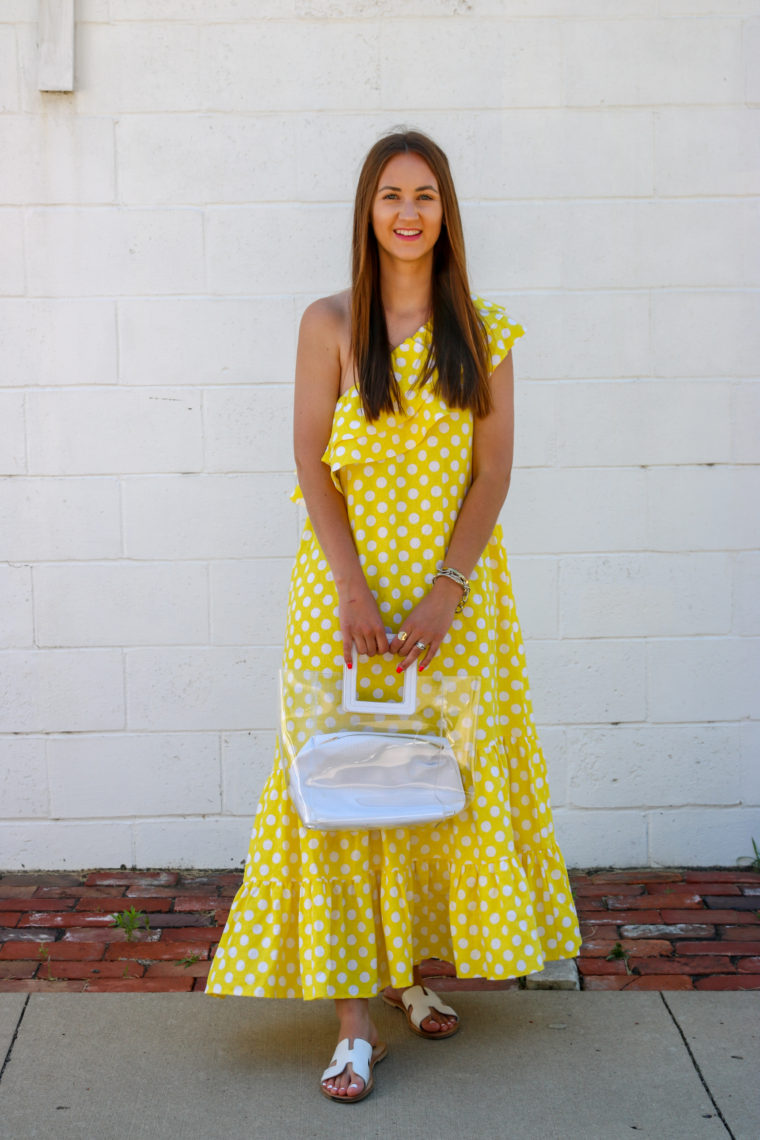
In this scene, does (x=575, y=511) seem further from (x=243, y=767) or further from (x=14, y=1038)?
(x=14, y=1038)

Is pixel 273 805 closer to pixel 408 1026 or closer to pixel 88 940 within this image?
pixel 408 1026

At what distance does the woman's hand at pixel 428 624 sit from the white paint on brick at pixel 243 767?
56.5 inches

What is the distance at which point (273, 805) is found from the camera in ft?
9.14

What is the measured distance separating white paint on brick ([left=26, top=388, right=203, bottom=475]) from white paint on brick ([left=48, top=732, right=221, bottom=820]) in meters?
0.86

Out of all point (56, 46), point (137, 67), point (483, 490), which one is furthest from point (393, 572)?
point (56, 46)

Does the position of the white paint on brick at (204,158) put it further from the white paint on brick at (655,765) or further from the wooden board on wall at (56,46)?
the white paint on brick at (655,765)

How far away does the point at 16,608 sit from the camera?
391cm

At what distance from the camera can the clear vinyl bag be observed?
2.53m

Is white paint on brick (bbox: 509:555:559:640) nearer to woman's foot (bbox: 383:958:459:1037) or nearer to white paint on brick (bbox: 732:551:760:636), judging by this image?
white paint on brick (bbox: 732:551:760:636)

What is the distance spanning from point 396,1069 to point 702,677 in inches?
67.9

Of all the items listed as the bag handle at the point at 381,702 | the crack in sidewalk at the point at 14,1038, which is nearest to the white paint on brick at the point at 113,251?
the bag handle at the point at 381,702

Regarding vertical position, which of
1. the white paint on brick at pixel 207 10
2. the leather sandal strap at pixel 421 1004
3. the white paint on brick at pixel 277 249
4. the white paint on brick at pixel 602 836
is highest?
the white paint on brick at pixel 207 10

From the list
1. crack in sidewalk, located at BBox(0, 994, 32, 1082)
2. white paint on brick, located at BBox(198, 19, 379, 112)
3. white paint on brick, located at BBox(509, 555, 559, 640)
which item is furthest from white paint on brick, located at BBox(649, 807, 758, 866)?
white paint on brick, located at BBox(198, 19, 379, 112)

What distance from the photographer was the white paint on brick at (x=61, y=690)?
12.9ft
